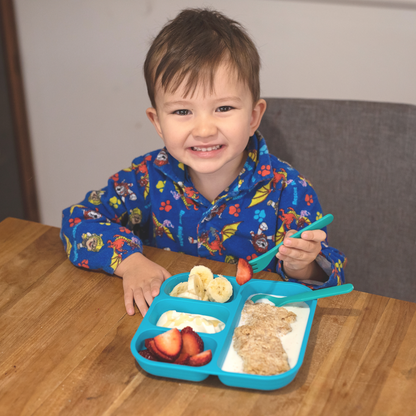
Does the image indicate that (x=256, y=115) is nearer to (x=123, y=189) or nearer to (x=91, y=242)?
(x=123, y=189)

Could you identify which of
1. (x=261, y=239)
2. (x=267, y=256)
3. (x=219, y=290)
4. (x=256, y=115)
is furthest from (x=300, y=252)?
(x=256, y=115)

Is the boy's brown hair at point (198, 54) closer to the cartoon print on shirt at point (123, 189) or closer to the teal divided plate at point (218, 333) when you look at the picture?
the cartoon print on shirt at point (123, 189)

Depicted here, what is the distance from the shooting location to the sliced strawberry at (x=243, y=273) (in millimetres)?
968

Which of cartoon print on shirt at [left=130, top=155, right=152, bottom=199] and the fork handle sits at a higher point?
the fork handle

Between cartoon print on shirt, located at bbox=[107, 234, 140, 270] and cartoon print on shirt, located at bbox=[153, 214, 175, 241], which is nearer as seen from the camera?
cartoon print on shirt, located at bbox=[107, 234, 140, 270]

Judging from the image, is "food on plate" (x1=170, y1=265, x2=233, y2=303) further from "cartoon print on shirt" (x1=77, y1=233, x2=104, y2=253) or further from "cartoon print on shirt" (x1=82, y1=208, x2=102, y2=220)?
"cartoon print on shirt" (x1=82, y1=208, x2=102, y2=220)

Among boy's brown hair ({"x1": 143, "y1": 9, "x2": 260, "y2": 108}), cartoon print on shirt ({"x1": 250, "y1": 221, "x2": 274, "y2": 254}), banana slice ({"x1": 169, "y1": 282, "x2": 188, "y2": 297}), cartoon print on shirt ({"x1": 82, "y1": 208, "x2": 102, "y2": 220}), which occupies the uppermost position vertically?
boy's brown hair ({"x1": 143, "y1": 9, "x2": 260, "y2": 108})

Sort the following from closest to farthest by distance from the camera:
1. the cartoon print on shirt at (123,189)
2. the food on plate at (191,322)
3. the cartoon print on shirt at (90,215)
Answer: the food on plate at (191,322), the cartoon print on shirt at (90,215), the cartoon print on shirt at (123,189)

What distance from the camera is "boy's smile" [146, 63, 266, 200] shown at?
42.6 inches

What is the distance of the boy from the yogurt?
0.11 metres

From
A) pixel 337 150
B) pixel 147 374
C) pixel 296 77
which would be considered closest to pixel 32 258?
pixel 147 374

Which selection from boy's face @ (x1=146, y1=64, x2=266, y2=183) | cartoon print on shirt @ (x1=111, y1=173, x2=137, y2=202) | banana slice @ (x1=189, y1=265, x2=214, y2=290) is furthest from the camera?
cartoon print on shirt @ (x1=111, y1=173, x2=137, y2=202)

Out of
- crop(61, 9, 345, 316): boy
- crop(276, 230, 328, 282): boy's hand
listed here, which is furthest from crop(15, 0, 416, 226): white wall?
crop(276, 230, 328, 282): boy's hand

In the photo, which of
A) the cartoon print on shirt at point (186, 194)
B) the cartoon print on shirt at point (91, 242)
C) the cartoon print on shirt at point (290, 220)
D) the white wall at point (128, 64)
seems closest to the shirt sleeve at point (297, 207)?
the cartoon print on shirt at point (290, 220)
